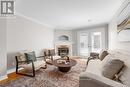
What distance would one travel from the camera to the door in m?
6.17

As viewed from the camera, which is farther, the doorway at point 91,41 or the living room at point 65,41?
the doorway at point 91,41

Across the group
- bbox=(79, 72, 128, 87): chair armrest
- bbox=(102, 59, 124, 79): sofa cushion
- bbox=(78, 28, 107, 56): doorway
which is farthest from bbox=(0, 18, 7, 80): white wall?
bbox=(78, 28, 107, 56): doorway

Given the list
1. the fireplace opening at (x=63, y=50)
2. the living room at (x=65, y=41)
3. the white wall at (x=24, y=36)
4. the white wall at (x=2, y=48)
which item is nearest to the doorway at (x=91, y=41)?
the living room at (x=65, y=41)


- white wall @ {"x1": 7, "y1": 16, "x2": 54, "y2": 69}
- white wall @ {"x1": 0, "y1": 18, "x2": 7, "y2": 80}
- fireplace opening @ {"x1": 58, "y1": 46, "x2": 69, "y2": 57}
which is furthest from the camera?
fireplace opening @ {"x1": 58, "y1": 46, "x2": 69, "y2": 57}

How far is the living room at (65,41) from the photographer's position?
2373 millimetres

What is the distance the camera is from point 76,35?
287 inches

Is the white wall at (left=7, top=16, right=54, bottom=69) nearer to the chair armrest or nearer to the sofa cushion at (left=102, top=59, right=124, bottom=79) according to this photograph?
the chair armrest

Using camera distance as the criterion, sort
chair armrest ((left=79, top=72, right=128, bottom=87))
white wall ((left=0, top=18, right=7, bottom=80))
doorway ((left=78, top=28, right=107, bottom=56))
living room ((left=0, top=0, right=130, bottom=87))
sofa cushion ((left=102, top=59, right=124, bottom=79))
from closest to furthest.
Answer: chair armrest ((left=79, top=72, right=128, bottom=87))
sofa cushion ((left=102, top=59, right=124, bottom=79))
living room ((left=0, top=0, right=130, bottom=87))
white wall ((left=0, top=18, right=7, bottom=80))
doorway ((left=78, top=28, right=107, bottom=56))

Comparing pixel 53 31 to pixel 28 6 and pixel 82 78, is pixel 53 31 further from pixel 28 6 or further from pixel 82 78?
pixel 82 78

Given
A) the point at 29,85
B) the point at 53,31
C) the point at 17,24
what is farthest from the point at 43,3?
the point at 53,31

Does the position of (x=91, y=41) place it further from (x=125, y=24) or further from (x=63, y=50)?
(x=125, y=24)

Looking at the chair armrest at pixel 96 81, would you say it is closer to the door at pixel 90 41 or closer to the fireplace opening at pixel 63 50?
the door at pixel 90 41

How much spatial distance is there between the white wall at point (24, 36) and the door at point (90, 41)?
7.68ft

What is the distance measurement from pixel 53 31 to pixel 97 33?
2895 mm
